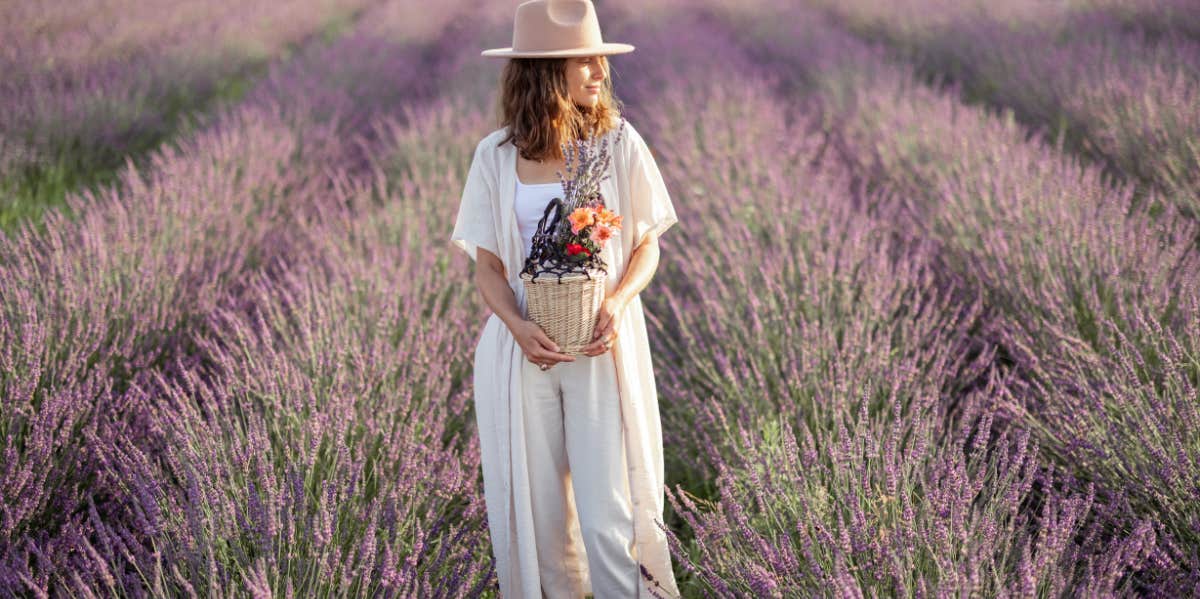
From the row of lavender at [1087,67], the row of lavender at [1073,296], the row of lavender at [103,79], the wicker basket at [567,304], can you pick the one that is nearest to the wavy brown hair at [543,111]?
the wicker basket at [567,304]

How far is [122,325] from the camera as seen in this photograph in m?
2.98

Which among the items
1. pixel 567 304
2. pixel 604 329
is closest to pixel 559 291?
pixel 567 304

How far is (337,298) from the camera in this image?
3049 millimetres

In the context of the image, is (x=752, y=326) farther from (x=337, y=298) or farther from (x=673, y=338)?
(x=337, y=298)

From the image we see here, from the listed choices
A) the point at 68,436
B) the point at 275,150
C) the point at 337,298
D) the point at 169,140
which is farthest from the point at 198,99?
the point at 68,436

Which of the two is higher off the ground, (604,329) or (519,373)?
(604,329)

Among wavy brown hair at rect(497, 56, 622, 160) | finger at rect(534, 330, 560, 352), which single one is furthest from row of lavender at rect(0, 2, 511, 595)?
wavy brown hair at rect(497, 56, 622, 160)

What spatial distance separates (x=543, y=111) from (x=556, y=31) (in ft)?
0.49

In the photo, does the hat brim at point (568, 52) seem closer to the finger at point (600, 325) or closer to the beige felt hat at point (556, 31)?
the beige felt hat at point (556, 31)

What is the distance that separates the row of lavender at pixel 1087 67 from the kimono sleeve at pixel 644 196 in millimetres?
2424

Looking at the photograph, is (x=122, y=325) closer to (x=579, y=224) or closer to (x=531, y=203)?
(x=531, y=203)

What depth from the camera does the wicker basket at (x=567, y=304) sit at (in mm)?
1703

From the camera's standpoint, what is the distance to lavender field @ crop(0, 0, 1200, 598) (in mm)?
1739

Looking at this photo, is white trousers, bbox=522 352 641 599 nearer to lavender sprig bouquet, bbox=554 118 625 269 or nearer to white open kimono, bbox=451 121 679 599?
white open kimono, bbox=451 121 679 599
